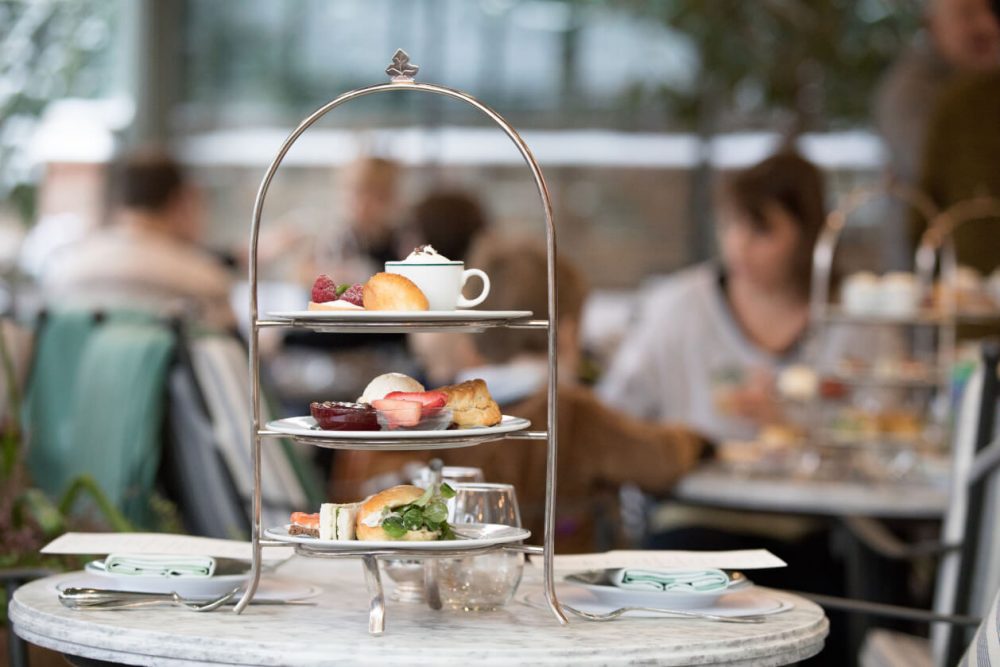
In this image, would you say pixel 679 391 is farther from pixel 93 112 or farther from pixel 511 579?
pixel 93 112

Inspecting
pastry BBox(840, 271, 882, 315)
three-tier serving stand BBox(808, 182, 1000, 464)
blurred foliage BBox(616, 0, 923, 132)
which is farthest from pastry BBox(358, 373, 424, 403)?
blurred foliage BBox(616, 0, 923, 132)

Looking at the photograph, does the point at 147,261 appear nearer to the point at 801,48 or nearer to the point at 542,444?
the point at 542,444

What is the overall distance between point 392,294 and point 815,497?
191 cm

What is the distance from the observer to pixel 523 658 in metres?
1.38

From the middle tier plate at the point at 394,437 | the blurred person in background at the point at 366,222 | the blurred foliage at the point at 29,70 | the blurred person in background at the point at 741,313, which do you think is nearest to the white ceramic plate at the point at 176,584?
the middle tier plate at the point at 394,437

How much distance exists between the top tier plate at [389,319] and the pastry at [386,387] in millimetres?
54

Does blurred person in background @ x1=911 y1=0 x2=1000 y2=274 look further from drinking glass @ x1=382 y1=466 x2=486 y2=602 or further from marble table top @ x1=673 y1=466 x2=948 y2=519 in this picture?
drinking glass @ x1=382 y1=466 x2=486 y2=602

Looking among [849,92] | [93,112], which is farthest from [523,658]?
[93,112]

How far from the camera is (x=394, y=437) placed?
145 cm

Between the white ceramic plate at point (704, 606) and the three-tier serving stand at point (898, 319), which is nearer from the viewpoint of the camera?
the white ceramic plate at point (704, 606)

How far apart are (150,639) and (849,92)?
646 cm

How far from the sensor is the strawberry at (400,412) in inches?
58.7

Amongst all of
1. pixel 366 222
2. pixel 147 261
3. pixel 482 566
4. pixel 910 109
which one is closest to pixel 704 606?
pixel 482 566

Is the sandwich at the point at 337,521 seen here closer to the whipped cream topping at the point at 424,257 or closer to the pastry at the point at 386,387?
the pastry at the point at 386,387
